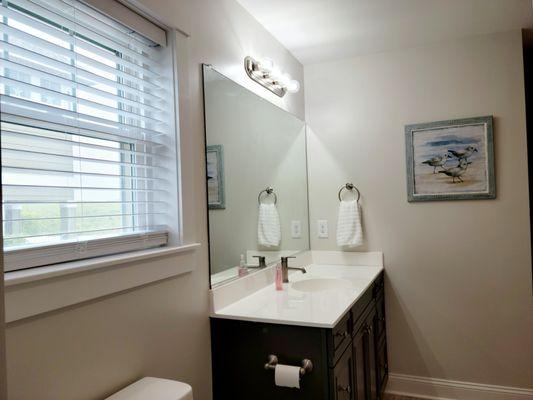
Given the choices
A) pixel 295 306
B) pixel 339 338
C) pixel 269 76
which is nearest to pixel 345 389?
pixel 339 338

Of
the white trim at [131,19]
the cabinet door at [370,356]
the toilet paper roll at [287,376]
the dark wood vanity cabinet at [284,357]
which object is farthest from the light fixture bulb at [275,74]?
the toilet paper roll at [287,376]

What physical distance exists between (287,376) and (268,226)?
1014 millimetres

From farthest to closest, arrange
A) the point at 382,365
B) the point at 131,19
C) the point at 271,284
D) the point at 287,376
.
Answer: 1. the point at 382,365
2. the point at 271,284
3. the point at 287,376
4. the point at 131,19

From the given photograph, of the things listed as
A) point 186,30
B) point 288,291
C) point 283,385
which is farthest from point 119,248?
point 288,291

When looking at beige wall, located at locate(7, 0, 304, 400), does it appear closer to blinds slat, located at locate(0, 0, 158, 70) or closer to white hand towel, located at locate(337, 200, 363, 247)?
blinds slat, located at locate(0, 0, 158, 70)

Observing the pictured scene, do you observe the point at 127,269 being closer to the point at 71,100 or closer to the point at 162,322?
the point at 162,322

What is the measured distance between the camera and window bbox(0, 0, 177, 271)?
3.58 feet

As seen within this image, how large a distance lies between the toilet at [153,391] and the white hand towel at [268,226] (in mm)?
1121

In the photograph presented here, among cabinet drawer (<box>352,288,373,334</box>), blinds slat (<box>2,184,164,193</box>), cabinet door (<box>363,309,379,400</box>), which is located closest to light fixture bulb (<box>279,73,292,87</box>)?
blinds slat (<box>2,184,164,193</box>)

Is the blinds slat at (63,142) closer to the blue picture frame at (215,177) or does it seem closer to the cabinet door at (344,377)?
the blue picture frame at (215,177)

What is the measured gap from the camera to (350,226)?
2828 mm

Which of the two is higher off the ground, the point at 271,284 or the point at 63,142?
the point at 63,142

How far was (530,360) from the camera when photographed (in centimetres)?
252

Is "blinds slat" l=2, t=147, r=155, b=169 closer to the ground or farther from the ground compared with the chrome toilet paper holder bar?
farther from the ground
